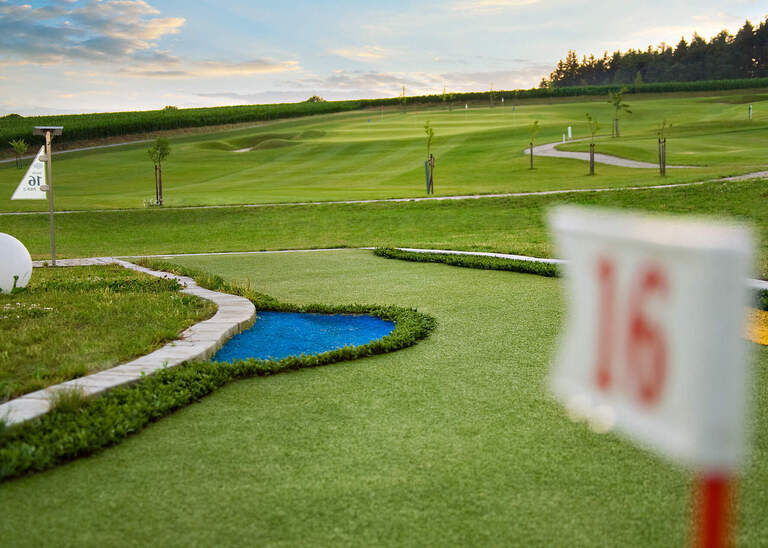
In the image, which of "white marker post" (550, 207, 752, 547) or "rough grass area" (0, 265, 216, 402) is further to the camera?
"rough grass area" (0, 265, 216, 402)

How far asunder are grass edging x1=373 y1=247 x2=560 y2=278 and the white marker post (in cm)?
795

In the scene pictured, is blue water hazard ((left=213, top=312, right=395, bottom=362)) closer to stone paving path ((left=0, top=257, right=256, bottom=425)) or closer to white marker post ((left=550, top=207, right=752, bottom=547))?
stone paving path ((left=0, top=257, right=256, bottom=425))

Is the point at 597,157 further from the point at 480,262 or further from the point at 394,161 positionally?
the point at 480,262

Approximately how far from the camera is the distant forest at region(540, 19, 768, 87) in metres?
92.4

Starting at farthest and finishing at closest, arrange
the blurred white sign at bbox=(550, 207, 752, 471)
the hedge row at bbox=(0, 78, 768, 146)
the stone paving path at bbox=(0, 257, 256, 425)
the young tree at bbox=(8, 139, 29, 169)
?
1. the hedge row at bbox=(0, 78, 768, 146)
2. the young tree at bbox=(8, 139, 29, 169)
3. the stone paving path at bbox=(0, 257, 256, 425)
4. the blurred white sign at bbox=(550, 207, 752, 471)

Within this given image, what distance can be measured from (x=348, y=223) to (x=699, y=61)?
94.4m

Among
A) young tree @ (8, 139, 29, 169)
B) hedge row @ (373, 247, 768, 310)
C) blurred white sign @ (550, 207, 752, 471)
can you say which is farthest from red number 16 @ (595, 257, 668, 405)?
young tree @ (8, 139, 29, 169)

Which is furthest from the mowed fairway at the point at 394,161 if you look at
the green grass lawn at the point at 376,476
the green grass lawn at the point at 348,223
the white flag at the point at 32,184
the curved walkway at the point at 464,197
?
the green grass lawn at the point at 376,476

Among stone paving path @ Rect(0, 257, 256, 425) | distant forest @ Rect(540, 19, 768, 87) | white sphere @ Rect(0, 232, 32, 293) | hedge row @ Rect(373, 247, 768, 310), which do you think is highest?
distant forest @ Rect(540, 19, 768, 87)

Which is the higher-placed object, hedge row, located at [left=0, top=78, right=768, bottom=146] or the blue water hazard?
hedge row, located at [left=0, top=78, right=768, bottom=146]

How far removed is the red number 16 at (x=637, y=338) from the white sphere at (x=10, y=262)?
791 centimetres

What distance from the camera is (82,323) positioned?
627cm

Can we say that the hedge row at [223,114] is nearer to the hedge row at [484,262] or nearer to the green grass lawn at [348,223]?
the green grass lawn at [348,223]

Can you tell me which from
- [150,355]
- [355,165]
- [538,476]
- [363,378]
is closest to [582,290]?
[538,476]
